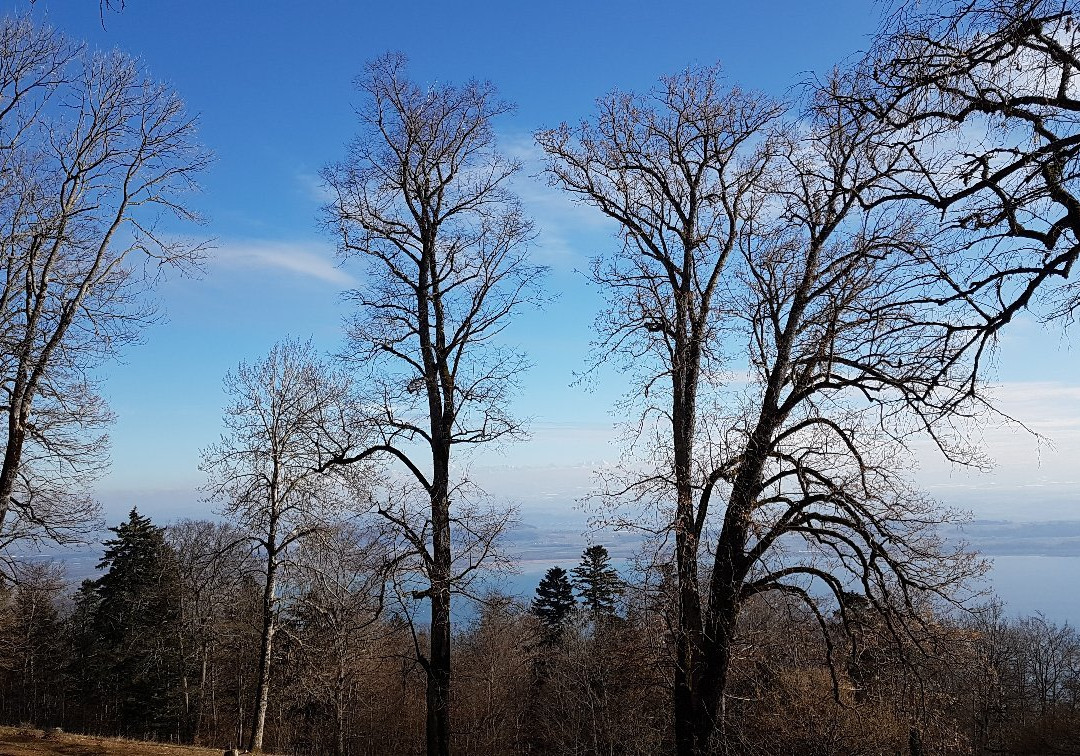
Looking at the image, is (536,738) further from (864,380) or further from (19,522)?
(864,380)

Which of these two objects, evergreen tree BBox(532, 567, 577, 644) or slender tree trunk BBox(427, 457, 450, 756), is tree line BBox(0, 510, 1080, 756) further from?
slender tree trunk BBox(427, 457, 450, 756)

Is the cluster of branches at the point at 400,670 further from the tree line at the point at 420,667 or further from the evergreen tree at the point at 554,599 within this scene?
the evergreen tree at the point at 554,599

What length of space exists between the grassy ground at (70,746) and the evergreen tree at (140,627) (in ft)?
66.0

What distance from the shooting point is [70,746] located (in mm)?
10500

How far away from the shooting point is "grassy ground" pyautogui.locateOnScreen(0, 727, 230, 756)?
10062 mm

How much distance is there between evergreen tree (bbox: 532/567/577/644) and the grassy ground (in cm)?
2617

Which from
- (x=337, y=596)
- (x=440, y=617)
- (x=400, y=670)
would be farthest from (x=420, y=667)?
(x=400, y=670)

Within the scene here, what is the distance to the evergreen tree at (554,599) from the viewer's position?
37.5 metres

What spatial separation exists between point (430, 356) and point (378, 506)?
8.58ft

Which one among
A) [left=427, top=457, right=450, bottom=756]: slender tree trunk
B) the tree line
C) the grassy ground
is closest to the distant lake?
the tree line

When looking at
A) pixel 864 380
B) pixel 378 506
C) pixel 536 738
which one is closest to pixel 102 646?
pixel 536 738

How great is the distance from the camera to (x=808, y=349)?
28.6 feet

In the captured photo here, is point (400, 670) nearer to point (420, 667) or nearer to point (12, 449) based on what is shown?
point (420, 667)

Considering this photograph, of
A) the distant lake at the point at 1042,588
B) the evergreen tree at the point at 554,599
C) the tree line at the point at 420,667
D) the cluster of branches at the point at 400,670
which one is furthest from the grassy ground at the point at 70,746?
the distant lake at the point at 1042,588
